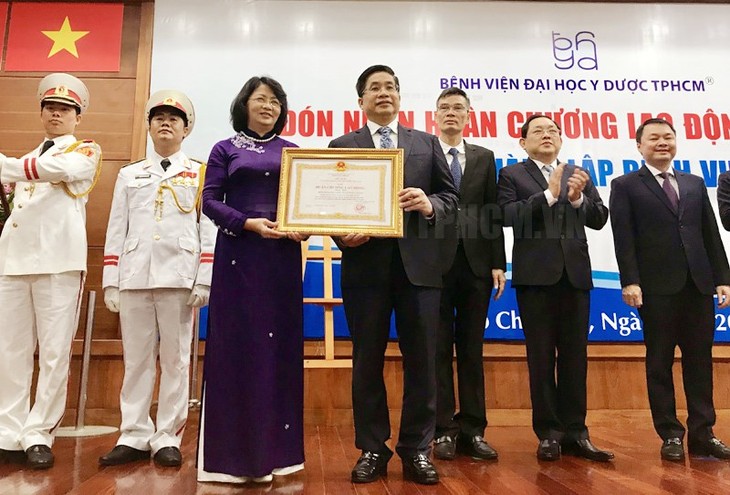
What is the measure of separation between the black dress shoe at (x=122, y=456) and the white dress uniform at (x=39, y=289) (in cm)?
26

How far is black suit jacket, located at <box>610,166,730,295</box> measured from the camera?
2.25 m

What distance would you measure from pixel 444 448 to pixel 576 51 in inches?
116

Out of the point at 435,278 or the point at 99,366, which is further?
the point at 99,366

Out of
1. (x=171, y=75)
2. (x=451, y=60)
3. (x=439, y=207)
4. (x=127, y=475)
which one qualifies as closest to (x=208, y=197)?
(x=439, y=207)

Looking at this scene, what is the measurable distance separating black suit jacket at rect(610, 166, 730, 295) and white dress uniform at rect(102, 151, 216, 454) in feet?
5.81

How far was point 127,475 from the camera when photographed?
5.98ft

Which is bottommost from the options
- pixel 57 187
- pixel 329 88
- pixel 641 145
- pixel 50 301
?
pixel 50 301

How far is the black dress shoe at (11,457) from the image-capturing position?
2.02 metres

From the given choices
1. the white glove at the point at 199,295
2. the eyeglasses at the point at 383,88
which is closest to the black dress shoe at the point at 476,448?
the white glove at the point at 199,295

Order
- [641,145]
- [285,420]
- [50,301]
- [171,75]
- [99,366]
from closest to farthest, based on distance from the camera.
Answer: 1. [285,420]
2. [50,301]
3. [641,145]
4. [99,366]
5. [171,75]

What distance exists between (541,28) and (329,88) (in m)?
1.57

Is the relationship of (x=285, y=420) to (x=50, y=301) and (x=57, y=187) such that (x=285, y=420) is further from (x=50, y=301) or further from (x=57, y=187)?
→ (x=57, y=187)

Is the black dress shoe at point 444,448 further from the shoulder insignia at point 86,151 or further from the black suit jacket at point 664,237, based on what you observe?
the shoulder insignia at point 86,151

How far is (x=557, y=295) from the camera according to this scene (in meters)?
2.28
